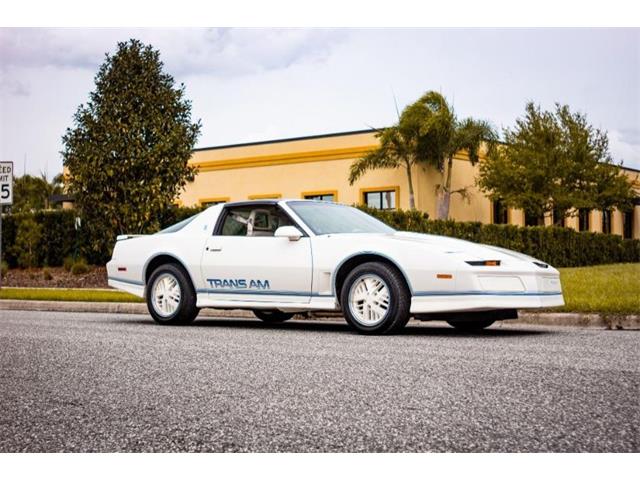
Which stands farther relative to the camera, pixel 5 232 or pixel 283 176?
pixel 283 176

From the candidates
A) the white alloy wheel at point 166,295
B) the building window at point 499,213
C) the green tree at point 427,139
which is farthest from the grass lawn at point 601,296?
the building window at point 499,213

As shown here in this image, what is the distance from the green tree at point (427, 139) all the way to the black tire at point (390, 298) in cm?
2417

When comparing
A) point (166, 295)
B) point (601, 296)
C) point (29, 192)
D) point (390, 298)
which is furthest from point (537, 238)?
point (29, 192)

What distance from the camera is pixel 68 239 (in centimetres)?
2548

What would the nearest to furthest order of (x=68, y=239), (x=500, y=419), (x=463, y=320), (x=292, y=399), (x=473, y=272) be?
(x=500, y=419), (x=292, y=399), (x=473, y=272), (x=463, y=320), (x=68, y=239)

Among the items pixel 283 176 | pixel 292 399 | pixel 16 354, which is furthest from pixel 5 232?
pixel 292 399

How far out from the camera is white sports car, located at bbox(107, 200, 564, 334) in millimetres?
8219

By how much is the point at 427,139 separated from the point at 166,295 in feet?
79.1

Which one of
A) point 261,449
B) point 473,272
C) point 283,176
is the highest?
point 283,176

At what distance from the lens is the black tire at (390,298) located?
8.34 m
